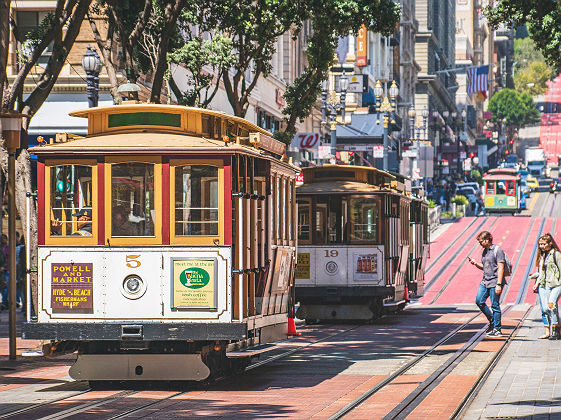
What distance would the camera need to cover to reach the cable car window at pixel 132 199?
13812 mm

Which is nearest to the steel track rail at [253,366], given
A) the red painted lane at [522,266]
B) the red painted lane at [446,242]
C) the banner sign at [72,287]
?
the banner sign at [72,287]

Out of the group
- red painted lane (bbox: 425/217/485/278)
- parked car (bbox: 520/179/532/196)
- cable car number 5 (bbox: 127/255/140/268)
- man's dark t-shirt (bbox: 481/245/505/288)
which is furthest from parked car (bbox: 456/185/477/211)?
cable car number 5 (bbox: 127/255/140/268)

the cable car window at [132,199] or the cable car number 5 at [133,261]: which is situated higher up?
the cable car window at [132,199]

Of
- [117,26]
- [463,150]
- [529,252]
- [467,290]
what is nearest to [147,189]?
[117,26]

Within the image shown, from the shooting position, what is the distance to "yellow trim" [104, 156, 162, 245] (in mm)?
13734

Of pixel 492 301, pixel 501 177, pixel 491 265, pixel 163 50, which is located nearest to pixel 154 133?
pixel 163 50

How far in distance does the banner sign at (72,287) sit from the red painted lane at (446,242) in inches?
1213

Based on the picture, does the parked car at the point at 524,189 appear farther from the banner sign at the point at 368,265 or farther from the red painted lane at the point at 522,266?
the banner sign at the point at 368,265

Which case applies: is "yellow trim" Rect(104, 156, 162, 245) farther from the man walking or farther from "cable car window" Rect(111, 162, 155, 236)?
the man walking

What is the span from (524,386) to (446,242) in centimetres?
4442

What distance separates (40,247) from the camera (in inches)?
546

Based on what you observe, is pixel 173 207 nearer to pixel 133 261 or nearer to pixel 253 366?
pixel 133 261

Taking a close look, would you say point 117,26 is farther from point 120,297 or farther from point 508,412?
point 508,412

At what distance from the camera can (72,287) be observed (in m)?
13.8
